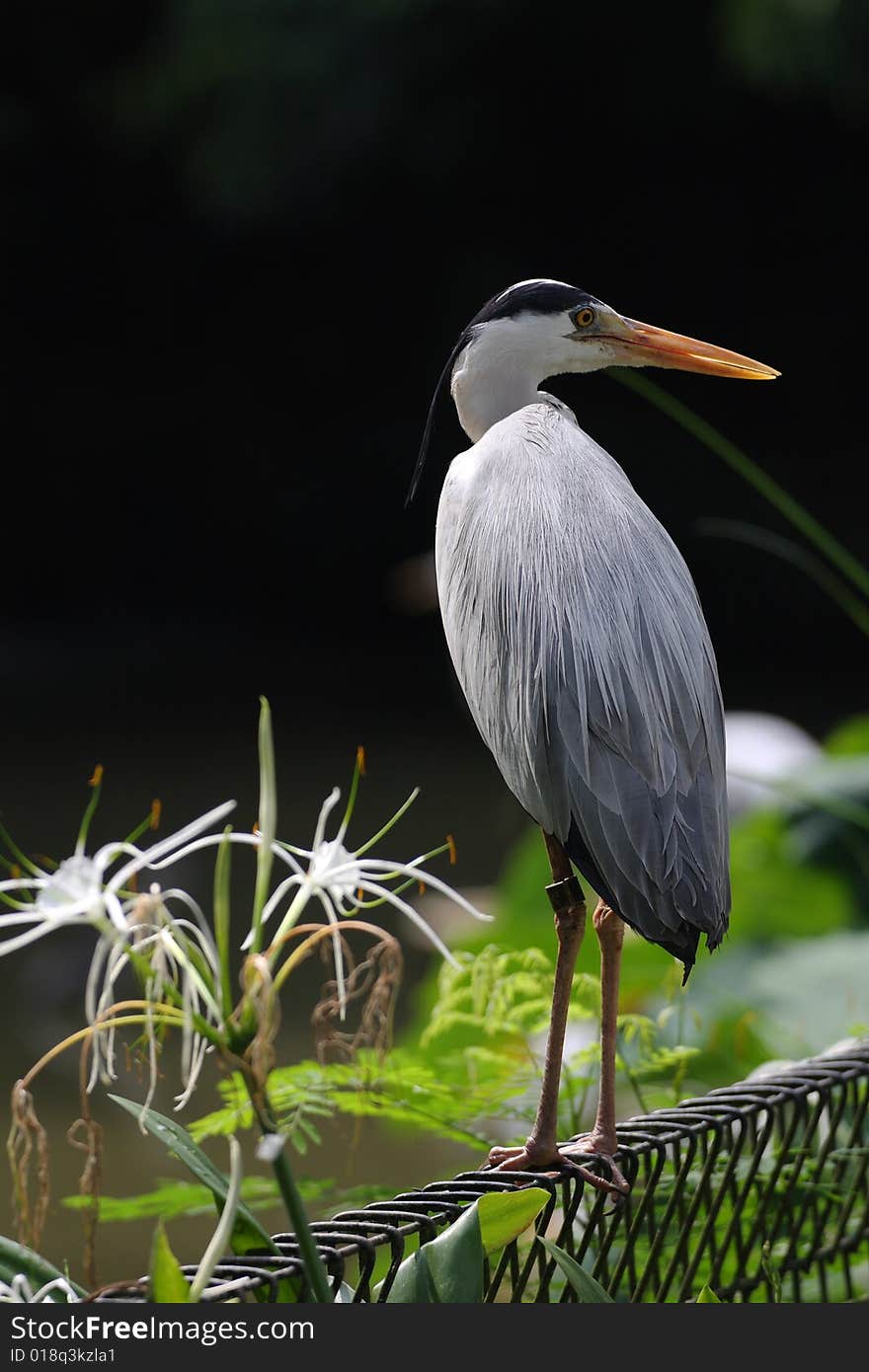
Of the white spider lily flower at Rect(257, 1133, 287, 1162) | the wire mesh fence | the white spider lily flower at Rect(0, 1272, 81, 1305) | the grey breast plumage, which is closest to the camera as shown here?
the white spider lily flower at Rect(257, 1133, 287, 1162)

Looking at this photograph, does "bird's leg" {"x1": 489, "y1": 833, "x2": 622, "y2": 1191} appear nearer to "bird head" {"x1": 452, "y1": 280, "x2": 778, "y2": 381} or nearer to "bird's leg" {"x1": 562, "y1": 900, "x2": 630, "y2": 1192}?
"bird's leg" {"x1": 562, "y1": 900, "x2": 630, "y2": 1192}

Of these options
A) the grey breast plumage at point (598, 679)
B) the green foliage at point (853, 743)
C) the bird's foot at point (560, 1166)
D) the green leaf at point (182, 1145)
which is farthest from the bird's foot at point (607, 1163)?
the green foliage at point (853, 743)

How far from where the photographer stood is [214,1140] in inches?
116

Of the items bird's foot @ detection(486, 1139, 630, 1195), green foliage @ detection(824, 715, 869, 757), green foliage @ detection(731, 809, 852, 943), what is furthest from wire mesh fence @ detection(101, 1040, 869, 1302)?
green foliage @ detection(824, 715, 869, 757)

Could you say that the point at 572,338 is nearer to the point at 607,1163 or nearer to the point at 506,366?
the point at 506,366

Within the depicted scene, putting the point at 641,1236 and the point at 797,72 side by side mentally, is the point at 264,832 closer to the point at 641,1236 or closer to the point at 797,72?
the point at 641,1236

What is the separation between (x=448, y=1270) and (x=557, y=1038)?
301 mm

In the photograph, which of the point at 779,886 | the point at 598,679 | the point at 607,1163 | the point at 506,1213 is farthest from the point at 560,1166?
the point at 779,886

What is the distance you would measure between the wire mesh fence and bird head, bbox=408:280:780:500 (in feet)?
1.68

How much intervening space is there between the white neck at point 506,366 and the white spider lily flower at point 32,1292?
2.28 ft

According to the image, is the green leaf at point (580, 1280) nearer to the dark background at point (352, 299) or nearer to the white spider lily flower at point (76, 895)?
the white spider lily flower at point (76, 895)

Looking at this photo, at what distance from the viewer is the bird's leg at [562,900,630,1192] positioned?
119 cm

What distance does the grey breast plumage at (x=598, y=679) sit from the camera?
110 centimetres

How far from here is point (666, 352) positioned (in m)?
1.27
